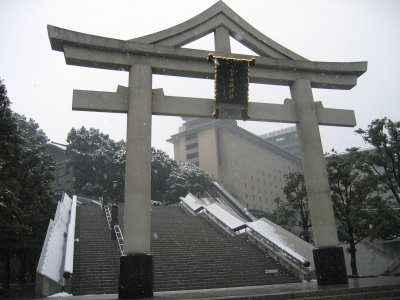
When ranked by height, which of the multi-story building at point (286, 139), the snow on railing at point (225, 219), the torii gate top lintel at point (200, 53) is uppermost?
the multi-story building at point (286, 139)

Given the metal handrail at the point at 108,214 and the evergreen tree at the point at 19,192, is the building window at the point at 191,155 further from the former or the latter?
the metal handrail at the point at 108,214

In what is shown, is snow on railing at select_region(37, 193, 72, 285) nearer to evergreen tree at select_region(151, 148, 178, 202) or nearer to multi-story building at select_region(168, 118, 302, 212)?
evergreen tree at select_region(151, 148, 178, 202)

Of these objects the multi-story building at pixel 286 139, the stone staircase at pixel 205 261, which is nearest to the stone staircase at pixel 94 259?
the stone staircase at pixel 205 261

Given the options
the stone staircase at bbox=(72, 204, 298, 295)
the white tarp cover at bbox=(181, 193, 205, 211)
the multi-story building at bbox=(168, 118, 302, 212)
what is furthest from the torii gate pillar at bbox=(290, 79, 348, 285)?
the multi-story building at bbox=(168, 118, 302, 212)

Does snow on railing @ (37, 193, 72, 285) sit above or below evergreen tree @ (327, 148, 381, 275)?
below

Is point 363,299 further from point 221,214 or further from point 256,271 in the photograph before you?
point 221,214

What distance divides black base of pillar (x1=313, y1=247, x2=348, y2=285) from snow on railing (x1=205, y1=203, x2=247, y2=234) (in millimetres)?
7229

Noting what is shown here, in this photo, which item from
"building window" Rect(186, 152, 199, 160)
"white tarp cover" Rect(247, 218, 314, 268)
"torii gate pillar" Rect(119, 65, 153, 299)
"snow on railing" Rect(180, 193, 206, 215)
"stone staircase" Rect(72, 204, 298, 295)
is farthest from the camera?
"building window" Rect(186, 152, 199, 160)

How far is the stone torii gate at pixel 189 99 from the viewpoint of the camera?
884 cm

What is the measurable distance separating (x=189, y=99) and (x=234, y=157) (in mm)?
48802

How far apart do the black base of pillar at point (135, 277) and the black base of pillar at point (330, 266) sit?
4689 mm

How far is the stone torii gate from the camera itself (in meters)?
8.84

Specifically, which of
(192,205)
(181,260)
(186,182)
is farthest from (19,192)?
(186,182)

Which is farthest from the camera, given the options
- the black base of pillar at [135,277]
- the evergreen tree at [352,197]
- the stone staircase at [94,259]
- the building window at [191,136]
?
the building window at [191,136]
